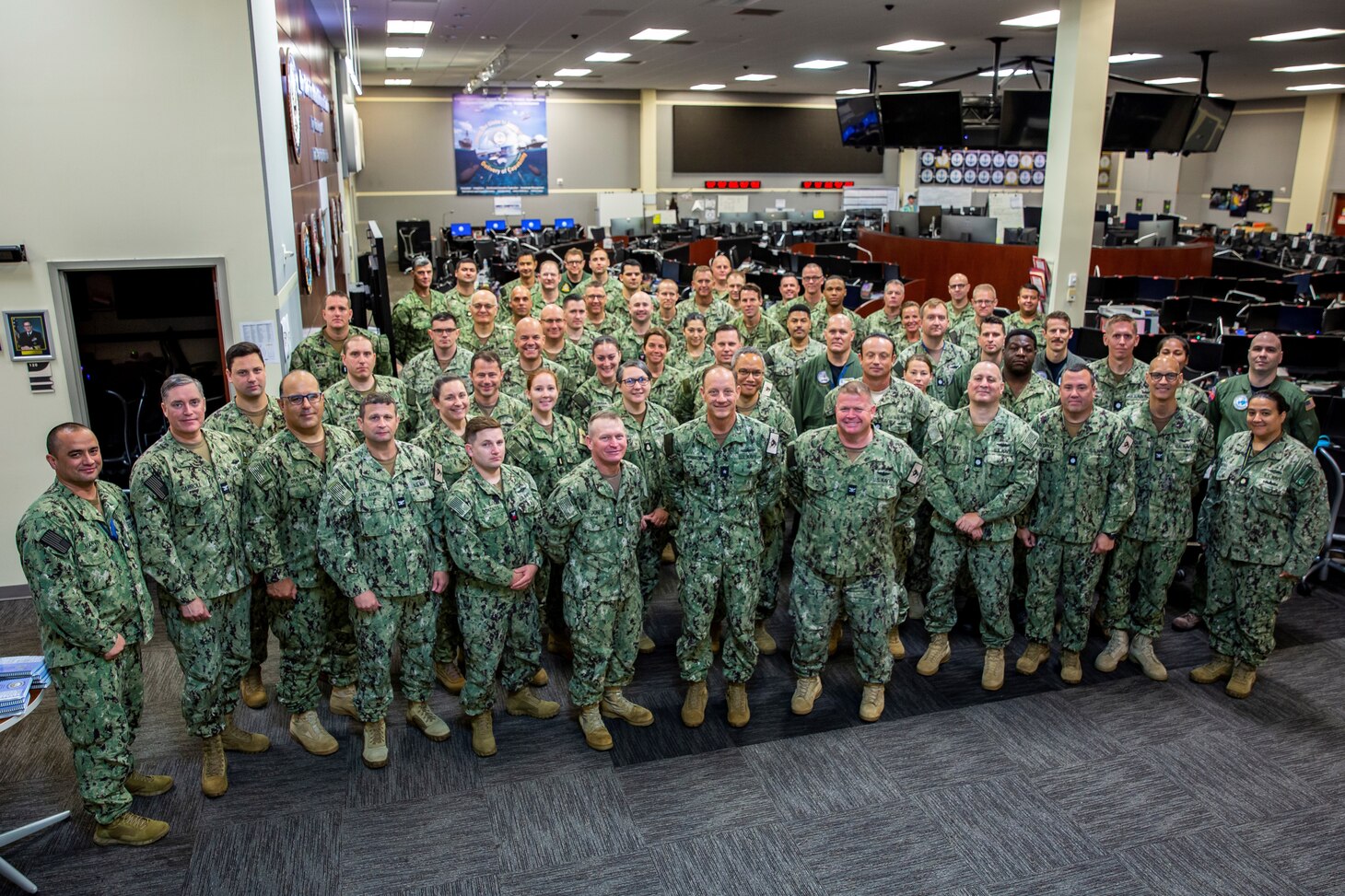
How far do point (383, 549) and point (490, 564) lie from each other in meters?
0.44

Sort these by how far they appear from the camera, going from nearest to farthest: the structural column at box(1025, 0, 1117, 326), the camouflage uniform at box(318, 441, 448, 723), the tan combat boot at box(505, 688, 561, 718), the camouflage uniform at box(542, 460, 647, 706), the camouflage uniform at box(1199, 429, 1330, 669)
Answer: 1. the camouflage uniform at box(318, 441, 448, 723)
2. the camouflage uniform at box(542, 460, 647, 706)
3. the camouflage uniform at box(1199, 429, 1330, 669)
4. the tan combat boot at box(505, 688, 561, 718)
5. the structural column at box(1025, 0, 1117, 326)

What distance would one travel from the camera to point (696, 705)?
14.5ft

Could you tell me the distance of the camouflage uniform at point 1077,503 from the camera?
456 centimetres

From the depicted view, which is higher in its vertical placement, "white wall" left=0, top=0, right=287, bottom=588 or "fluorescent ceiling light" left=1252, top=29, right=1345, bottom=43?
"fluorescent ceiling light" left=1252, top=29, right=1345, bottom=43

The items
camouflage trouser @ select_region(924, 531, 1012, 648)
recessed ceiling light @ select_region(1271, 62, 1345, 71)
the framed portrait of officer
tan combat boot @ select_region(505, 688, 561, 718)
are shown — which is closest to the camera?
tan combat boot @ select_region(505, 688, 561, 718)

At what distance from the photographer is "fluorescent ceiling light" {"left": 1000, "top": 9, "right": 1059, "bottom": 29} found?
32.3 feet

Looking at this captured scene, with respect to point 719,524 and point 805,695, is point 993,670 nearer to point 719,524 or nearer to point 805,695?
point 805,695

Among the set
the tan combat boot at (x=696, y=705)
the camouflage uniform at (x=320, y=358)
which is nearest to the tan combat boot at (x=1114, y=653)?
the tan combat boot at (x=696, y=705)

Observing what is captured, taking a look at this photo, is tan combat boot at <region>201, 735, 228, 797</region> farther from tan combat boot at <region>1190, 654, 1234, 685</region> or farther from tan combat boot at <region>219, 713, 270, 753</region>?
tan combat boot at <region>1190, 654, 1234, 685</region>

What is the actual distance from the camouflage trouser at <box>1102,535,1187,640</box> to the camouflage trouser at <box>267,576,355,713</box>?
394cm

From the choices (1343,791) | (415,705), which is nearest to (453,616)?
(415,705)

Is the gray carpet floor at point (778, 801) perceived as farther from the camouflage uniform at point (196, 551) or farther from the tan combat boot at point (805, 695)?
the camouflage uniform at point (196, 551)

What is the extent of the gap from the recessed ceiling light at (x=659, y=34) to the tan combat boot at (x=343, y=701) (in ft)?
32.2

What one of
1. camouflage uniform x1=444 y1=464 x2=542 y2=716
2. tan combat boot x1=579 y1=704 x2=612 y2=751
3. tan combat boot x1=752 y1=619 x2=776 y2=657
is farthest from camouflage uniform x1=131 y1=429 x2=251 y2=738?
tan combat boot x1=752 y1=619 x2=776 y2=657
